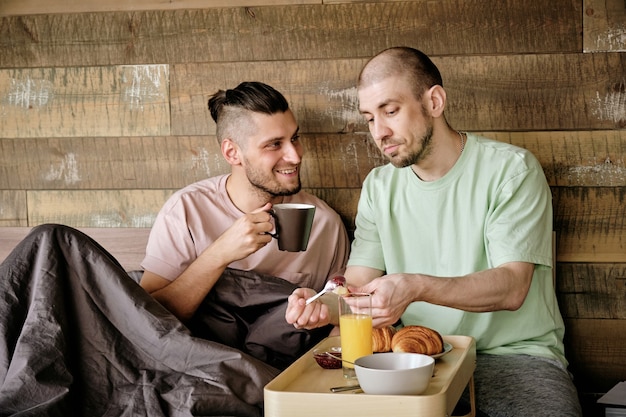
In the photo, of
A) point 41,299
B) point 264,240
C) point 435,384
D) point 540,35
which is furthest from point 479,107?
point 41,299

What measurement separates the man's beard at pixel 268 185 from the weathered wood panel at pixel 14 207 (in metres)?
0.82

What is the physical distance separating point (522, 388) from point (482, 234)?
0.42 meters

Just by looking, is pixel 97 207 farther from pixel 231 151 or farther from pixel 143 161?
pixel 231 151

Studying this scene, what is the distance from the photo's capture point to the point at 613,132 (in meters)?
2.35

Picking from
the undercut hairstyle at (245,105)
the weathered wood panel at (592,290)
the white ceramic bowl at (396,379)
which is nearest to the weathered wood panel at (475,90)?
the undercut hairstyle at (245,105)

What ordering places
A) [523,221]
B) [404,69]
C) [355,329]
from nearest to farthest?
[355,329] < [523,221] < [404,69]

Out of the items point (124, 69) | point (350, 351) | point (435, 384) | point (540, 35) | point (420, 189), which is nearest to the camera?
point (435, 384)

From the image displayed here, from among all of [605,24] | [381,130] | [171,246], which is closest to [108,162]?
[171,246]

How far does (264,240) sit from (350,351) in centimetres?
54

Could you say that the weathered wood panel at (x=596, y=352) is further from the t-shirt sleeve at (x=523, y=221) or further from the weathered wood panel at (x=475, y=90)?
the weathered wood panel at (x=475, y=90)

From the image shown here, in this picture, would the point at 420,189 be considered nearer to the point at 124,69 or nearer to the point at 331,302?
the point at 331,302

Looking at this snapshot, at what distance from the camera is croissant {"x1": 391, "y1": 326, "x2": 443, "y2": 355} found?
1.67 metres

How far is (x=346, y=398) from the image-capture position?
4.74ft

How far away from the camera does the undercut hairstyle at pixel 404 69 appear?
2145 millimetres
